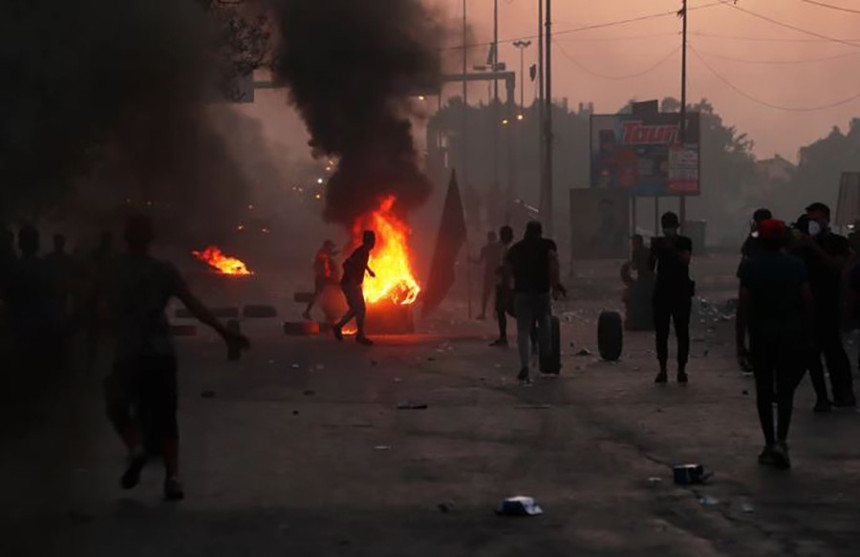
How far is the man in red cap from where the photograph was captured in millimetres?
9695

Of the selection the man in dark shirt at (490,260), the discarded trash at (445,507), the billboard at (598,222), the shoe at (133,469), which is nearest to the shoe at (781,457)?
the discarded trash at (445,507)

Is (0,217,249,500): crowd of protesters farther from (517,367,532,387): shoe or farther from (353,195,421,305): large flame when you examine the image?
(353,195,421,305): large flame

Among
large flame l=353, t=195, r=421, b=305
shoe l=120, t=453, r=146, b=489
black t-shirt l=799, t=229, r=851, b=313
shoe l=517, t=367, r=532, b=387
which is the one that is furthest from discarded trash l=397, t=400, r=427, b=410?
large flame l=353, t=195, r=421, b=305

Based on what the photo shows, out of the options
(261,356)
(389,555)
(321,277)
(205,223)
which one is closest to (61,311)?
(261,356)

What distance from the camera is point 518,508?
7992mm

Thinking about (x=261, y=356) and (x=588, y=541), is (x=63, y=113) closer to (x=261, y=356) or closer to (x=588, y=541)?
(x=261, y=356)

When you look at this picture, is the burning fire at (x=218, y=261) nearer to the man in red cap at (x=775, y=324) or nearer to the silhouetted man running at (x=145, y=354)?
the man in red cap at (x=775, y=324)

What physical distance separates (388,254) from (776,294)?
52.4ft

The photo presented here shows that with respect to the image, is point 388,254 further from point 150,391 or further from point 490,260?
point 150,391

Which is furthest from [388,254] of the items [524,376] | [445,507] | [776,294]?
[445,507]

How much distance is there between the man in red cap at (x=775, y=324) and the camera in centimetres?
970

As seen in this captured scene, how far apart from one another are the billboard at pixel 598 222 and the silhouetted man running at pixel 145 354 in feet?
119

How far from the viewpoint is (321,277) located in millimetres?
26125

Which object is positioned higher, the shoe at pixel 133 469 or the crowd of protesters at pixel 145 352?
the crowd of protesters at pixel 145 352
